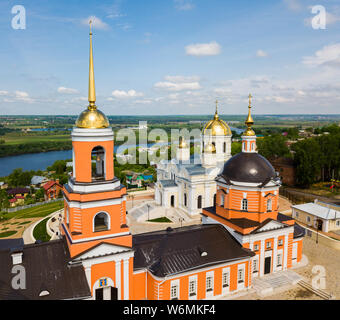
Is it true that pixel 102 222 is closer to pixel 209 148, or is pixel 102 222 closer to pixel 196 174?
pixel 196 174

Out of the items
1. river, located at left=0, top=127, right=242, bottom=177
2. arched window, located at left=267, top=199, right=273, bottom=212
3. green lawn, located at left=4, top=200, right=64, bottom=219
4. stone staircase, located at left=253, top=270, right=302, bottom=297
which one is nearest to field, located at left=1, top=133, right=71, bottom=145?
river, located at left=0, top=127, right=242, bottom=177

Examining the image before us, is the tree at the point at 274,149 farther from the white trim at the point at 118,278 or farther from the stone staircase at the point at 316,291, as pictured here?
the white trim at the point at 118,278

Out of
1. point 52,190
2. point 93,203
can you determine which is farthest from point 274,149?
point 93,203

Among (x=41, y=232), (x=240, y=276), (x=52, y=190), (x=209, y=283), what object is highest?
(x=209, y=283)

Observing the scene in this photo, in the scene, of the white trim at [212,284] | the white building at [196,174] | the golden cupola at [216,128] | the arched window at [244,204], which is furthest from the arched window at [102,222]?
the golden cupola at [216,128]

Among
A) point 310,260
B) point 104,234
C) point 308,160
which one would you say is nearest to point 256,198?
point 310,260
